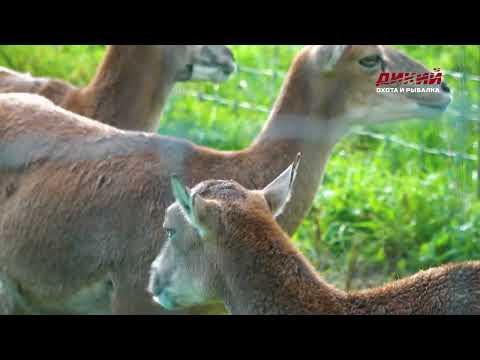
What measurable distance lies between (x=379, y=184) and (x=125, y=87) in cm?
191

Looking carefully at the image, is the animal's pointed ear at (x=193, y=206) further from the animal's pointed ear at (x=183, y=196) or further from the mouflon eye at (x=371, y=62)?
the mouflon eye at (x=371, y=62)

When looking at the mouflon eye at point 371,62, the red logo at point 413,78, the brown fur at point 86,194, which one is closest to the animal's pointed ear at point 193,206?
the brown fur at point 86,194

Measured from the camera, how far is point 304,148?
5.98m

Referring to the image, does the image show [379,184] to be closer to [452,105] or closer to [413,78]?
[452,105]

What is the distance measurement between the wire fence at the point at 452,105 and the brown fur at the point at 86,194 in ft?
4.27

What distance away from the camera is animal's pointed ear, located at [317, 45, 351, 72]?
6.08m

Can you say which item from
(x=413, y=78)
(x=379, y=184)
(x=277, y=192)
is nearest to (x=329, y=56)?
(x=413, y=78)

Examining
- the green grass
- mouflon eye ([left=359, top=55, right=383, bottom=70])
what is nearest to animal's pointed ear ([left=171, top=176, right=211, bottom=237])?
mouflon eye ([left=359, top=55, right=383, bottom=70])

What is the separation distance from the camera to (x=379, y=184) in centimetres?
779

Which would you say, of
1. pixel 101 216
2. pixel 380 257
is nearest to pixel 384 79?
pixel 380 257

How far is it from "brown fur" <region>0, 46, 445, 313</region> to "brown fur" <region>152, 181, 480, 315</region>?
1.03 metres

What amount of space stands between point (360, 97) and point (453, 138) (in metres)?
1.68

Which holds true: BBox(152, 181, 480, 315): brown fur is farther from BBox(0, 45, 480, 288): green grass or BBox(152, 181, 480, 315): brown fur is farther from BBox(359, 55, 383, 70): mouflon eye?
BBox(0, 45, 480, 288): green grass

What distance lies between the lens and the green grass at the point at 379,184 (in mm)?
7113
